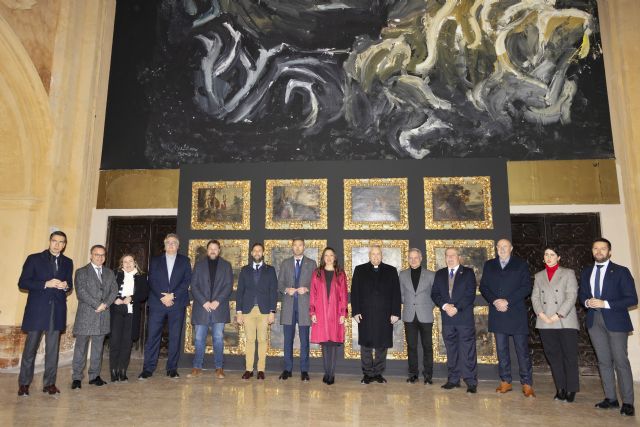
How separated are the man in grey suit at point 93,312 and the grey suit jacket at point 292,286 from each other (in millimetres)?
2045

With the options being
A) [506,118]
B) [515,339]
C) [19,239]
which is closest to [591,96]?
[506,118]

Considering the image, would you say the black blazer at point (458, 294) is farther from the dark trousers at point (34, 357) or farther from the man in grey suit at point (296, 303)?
the dark trousers at point (34, 357)

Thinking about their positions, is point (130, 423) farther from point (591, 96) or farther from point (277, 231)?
point (591, 96)

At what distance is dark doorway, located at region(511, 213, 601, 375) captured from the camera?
685 centimetres

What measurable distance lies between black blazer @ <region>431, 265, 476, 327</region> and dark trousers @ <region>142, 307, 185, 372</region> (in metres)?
3.30

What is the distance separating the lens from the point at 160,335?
19.3 feet

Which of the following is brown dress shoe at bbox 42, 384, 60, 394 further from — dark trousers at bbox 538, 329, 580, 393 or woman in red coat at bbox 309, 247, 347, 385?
dark trousers at bbox 538, 329, 580, 393

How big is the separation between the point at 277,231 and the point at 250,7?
13.9 ft

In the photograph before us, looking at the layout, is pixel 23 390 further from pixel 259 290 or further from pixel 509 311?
pixel 509 311

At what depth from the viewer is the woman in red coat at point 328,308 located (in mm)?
5613

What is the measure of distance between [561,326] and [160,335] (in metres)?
4.77

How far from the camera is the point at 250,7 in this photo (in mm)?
8156

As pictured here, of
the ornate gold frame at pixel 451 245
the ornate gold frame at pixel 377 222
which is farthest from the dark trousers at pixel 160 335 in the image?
the ornate gold frame at pixel 451 245

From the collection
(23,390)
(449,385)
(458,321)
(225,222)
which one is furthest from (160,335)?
(458,321)
